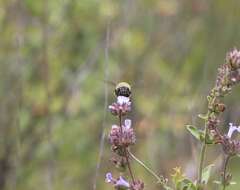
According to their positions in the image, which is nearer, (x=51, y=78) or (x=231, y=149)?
(x=231, y=149)

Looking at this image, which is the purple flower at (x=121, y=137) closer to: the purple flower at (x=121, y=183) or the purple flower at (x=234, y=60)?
the purple flower at (x=121, y=183)

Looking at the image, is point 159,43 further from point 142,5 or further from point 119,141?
point 119,141

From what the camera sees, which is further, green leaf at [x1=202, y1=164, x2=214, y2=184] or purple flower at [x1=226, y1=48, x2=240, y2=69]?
green leaf at [x1=202, y1=164, x2=214, y2=184]

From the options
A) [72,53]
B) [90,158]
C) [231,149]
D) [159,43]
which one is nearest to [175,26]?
[159,43]

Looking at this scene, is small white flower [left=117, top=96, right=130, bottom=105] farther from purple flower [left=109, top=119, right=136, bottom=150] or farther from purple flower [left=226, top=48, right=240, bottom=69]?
purple flower [left=226, top=48, right=240, bottom=69]

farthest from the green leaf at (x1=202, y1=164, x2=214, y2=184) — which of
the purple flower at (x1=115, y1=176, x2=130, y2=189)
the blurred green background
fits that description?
the blurred green background

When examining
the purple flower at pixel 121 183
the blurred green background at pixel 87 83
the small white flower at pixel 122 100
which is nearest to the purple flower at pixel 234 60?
the small white flower at pixel 122 100

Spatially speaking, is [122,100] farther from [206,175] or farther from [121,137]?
[206,175]

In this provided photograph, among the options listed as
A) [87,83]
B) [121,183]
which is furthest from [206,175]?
[87,83]
